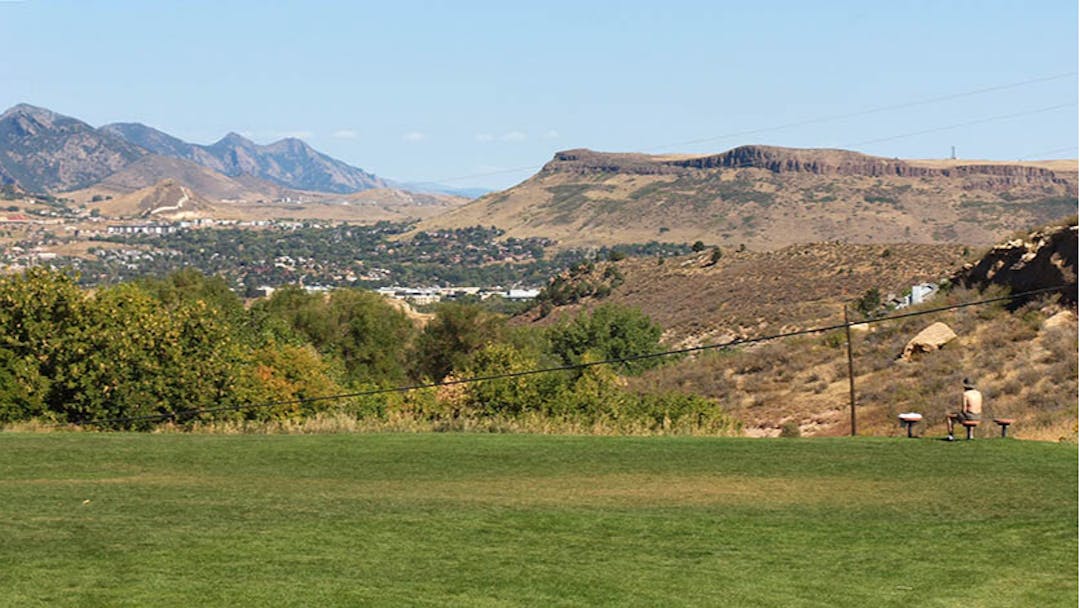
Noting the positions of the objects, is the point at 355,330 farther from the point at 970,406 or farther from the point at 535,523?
the point at 535,523

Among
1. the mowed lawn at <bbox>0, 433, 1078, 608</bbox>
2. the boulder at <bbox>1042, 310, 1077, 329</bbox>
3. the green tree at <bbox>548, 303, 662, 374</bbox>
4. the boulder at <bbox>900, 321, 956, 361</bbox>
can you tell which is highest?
the mowed lawn at <bbox>0, 433, 1078, 608</bbox>

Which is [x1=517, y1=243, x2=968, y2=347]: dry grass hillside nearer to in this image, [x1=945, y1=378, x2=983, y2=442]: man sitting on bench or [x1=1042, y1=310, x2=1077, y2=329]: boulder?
[x1=1042, y1=310, x2=1077, y2=329]: boulder

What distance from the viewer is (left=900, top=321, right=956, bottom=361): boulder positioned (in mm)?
52156

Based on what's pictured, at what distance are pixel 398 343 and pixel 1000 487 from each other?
52.3 meters

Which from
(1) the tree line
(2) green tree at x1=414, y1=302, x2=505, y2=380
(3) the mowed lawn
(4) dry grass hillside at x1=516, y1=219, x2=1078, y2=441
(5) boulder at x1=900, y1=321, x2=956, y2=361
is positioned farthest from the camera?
(2) green tree at x1=414, y1=302, x2=505, y2=380

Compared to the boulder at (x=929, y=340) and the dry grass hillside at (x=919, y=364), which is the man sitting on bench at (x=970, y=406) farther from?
the boulder at (x=929, y=340)

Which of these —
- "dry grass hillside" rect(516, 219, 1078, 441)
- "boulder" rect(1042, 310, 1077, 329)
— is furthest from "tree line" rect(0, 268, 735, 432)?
"boulder" rect(1042, 310, 1077, 329)

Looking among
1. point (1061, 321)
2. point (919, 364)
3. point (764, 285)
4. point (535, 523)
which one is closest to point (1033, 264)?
point (1061, 321)

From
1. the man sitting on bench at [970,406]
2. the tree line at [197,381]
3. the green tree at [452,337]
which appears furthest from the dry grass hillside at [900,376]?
the man sitting on bench at [970,406]

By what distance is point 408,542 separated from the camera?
578 inches

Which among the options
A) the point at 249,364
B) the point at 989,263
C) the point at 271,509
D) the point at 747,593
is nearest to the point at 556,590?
the point at 747,593

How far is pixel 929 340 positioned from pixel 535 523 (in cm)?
3958

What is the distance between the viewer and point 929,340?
172 feet

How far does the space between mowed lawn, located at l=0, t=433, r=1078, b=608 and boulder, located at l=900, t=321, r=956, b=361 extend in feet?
95.8
